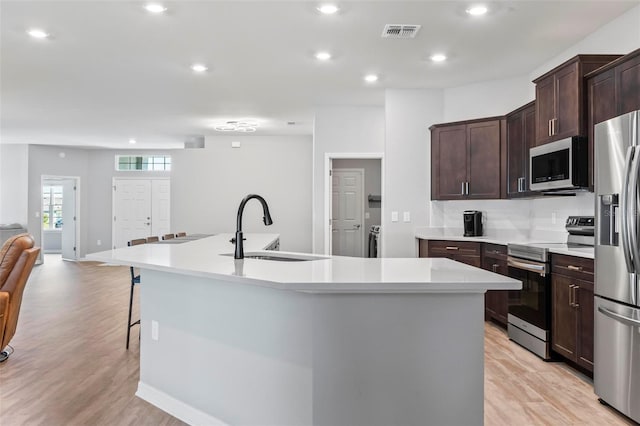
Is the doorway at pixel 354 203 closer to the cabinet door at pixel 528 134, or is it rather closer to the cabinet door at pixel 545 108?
the cabinet door at pixel 528 134

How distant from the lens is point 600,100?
11.0 feet

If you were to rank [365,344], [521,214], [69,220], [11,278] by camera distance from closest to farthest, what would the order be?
1. [365,344]
2. [11,278]
3. [521,214]
4. [69,220]

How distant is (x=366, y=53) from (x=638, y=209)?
9.35ft

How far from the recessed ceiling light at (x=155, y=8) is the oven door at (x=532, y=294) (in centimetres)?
360

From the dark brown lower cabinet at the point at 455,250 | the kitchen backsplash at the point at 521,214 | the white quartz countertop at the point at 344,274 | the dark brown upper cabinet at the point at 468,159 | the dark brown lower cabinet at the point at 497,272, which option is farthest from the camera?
the dark brown upper cabinet at the point at 468,159

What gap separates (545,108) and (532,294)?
1.64m

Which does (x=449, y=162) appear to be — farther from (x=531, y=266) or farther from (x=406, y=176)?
(x=531, y=266)

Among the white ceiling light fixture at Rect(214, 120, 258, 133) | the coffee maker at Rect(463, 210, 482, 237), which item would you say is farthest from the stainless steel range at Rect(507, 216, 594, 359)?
the white ceiling light fixture at Rect(214, 120, 258, 133)

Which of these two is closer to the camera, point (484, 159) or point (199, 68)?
point (199, 68)

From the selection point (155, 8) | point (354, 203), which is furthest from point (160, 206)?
point (155, 8)

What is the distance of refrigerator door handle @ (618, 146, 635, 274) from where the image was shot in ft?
8.54

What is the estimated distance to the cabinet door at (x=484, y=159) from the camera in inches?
206

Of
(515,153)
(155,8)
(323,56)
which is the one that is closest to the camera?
(155,8)

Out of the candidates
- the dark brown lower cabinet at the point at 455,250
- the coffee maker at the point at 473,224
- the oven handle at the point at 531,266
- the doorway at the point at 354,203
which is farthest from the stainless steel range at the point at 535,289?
the doorway at the point at 354,203
